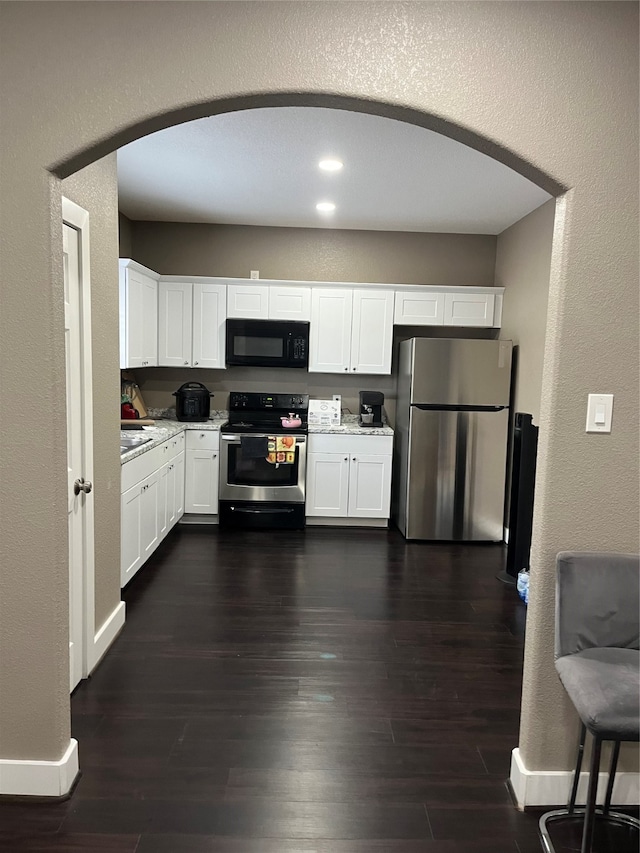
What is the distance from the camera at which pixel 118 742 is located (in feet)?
7.20

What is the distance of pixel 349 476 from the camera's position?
4.99 m

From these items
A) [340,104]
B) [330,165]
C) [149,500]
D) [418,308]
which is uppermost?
[330,165]

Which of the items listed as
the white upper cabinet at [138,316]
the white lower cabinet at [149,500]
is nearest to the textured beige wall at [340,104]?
the white lower cabinet at [149,500]

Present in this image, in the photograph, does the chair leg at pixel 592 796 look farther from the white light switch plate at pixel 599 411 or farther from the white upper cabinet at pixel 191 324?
the white upper cabinet at pixel 191 324

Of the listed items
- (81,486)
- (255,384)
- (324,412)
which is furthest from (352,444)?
(81,486)

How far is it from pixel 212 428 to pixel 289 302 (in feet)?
4.16

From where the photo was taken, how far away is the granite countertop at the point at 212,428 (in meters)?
4.22

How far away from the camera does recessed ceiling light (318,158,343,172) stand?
353cm

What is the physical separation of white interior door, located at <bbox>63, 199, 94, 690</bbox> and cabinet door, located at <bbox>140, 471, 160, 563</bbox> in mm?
1104

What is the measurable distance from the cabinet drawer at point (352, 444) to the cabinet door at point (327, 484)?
0.17 feet

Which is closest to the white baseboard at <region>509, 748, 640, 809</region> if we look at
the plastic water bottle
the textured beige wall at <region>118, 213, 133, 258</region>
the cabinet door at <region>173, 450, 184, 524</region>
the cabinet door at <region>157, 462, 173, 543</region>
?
the plastic water bottle

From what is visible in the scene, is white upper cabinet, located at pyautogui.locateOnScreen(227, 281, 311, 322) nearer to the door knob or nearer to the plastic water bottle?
the plastic water bottle

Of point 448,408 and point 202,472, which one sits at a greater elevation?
point 448,408

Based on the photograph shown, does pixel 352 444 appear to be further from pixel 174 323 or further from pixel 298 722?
pixel 298 722
